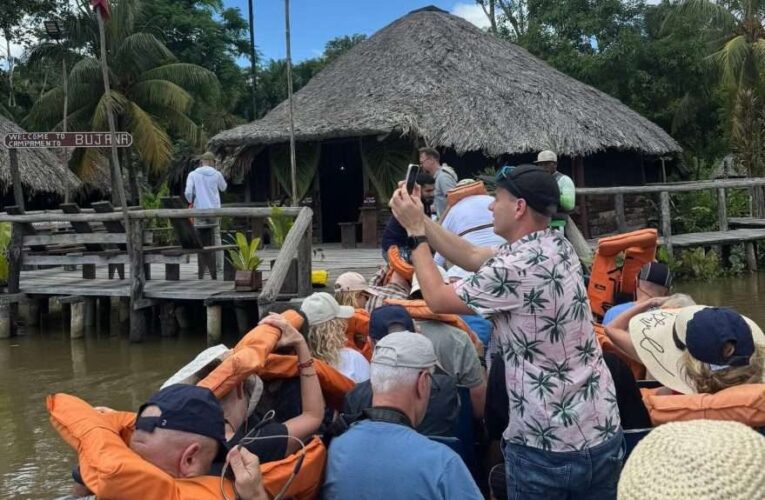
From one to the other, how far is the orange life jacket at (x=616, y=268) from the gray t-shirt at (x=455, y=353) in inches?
59.8

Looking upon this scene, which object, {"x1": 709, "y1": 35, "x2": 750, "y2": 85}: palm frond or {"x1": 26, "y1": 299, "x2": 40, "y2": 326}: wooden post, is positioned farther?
{"x1": 709, "y1": 35, "x2": 750, "y2": 85}: palm frond

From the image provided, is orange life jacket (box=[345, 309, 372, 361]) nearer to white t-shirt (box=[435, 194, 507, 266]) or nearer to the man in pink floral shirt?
white t-shirt (box=[435, 194, 507, 266])

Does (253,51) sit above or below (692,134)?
above

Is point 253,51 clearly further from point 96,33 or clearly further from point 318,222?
point 318,222

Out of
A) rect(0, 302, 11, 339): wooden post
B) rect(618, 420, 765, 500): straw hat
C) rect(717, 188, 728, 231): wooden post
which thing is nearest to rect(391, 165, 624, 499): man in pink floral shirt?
rect(618, 420, 765, 500): straw hat

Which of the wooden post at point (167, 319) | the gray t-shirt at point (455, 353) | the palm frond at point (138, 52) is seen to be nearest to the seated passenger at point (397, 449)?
the gray t-shirt at point (455, 353)

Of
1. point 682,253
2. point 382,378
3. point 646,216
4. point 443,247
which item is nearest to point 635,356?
point 443,247

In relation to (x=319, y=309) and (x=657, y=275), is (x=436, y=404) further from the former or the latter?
(x=657, y=275)

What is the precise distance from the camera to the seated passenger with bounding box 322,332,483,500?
2.27m

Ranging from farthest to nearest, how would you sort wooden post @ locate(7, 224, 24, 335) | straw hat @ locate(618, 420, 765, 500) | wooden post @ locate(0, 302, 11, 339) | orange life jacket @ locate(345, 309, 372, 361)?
wooden post @ locate(7, 224, 24, 335) → wooden post @ locate(0, 302, 11, 339) → orange life jacket @ locate(345, 309, 372, 361) → straw hat @ locate(618, 420, 765, 500)

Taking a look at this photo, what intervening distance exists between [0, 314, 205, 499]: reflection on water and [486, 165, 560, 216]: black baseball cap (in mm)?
4372

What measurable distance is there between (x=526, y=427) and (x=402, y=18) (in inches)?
756

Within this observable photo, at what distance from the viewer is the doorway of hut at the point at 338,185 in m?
19.0

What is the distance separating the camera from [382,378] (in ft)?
8.13
